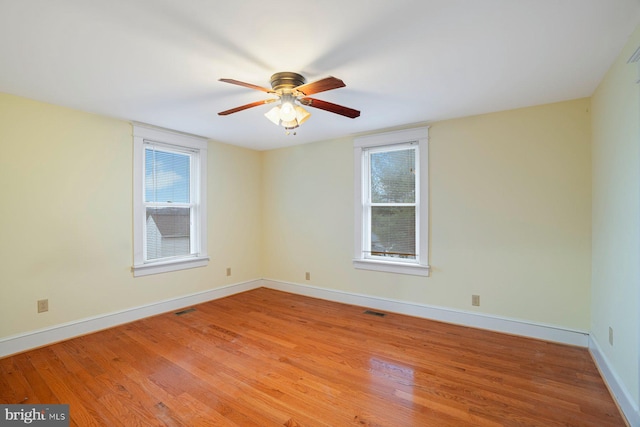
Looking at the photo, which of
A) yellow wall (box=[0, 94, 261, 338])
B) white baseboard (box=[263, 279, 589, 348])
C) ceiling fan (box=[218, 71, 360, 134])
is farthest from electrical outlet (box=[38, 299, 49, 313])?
white baseboard (box=[263, 279, 589, 348])

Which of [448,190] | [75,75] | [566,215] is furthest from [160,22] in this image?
[566,215]

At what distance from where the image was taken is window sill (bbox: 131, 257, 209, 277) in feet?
11.9

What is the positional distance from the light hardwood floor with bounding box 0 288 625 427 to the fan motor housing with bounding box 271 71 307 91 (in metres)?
2.29

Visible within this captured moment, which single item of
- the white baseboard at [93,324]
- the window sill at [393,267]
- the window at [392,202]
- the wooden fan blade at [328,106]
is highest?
the wooden fan blade at [328,106]

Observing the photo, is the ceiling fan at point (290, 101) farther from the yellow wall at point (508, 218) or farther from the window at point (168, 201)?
the window at point (168, 201)

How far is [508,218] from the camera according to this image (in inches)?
124

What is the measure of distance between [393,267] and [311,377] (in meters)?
1.93

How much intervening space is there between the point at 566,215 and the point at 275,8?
3.17 m

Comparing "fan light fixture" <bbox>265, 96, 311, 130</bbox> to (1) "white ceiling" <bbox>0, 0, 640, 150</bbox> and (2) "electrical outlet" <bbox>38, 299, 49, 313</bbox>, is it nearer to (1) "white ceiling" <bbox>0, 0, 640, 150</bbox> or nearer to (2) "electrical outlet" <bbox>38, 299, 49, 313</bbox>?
(1) "white ceiling" <bbox>0, 0, 640, 150</bbox>

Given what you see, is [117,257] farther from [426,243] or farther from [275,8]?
[426,243]

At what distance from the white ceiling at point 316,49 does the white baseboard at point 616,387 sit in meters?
2.26

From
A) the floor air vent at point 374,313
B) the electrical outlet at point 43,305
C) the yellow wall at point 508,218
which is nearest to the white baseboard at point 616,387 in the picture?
the yellow wall at point 508,218

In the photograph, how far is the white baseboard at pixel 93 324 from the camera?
8.91 feet

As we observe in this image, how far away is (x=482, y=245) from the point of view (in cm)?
330
